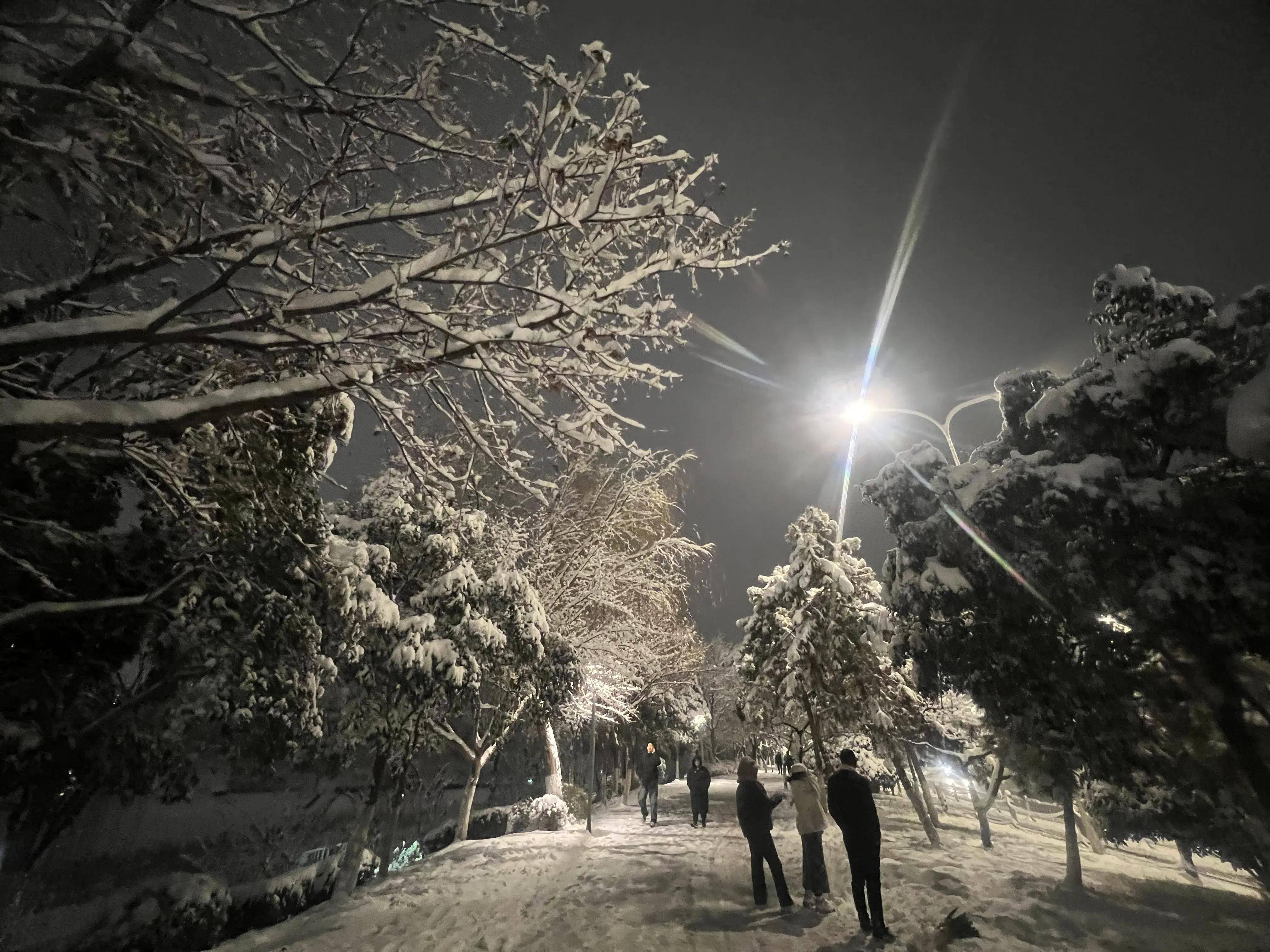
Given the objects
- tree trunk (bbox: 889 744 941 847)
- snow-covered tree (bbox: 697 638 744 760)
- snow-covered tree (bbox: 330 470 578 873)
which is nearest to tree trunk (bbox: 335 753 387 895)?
snow-covered tree (bbox: 330 470 578 873)

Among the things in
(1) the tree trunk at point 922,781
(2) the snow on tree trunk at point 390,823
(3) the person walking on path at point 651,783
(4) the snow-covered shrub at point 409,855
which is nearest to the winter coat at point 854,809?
(1) the tree trunk at point 922,781

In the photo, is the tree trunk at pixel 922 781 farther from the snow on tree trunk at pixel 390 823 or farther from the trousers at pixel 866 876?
the snow on tree trunk at pixel 390 823

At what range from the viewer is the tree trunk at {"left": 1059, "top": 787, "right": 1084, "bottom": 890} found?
6.09m

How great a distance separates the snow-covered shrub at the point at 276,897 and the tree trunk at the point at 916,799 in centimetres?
1080

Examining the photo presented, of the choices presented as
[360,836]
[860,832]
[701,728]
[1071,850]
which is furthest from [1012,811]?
[701,728]

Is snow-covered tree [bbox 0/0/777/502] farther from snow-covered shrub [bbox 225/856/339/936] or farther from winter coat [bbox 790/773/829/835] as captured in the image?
snow-covered shrub [bbox 225/856/339/936]

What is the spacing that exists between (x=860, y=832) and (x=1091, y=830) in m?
5.01

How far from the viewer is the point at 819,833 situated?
6320 mm

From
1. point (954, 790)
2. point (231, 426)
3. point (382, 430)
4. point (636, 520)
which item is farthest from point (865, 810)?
point (954, 790)

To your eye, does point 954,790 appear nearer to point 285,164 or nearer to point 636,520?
point 636,520

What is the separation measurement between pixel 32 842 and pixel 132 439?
751cm

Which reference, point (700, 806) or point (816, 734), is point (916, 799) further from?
point (700, 806)

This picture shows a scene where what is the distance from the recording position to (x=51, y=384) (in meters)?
5.66

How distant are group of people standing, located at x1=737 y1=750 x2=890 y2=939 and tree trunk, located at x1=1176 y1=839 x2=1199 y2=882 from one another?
10.8ft
